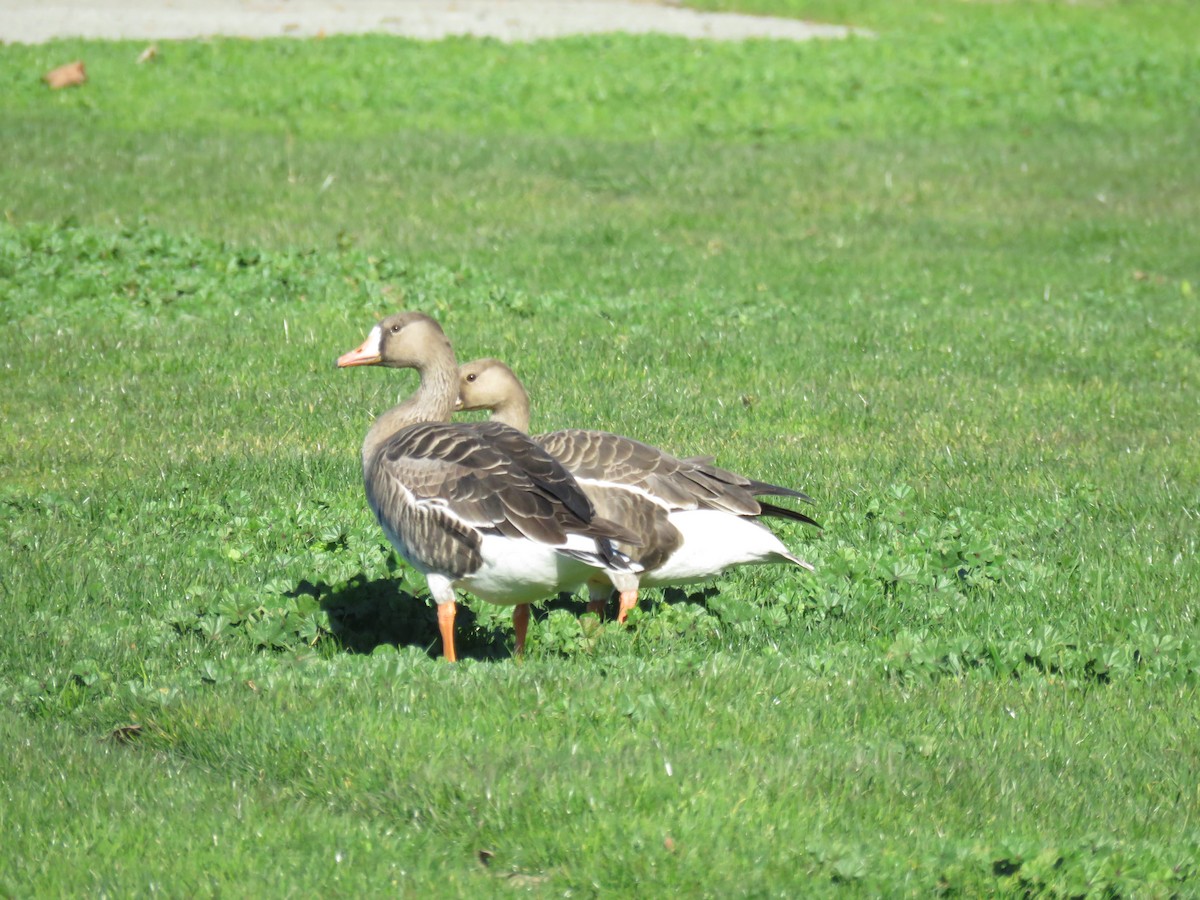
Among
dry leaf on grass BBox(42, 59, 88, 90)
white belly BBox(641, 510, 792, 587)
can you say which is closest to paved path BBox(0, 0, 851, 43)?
dry leaf on grass BBox(42, 59, 88, 90)

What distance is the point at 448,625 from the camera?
649 cm

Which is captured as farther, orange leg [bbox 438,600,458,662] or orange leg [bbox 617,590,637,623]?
orange leg [bbox 617,590,637,623]

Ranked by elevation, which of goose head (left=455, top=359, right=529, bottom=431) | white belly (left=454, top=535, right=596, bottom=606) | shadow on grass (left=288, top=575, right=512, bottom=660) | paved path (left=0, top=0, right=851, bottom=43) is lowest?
shadow on grass (left=288, top=575, right=512, bottom=660)

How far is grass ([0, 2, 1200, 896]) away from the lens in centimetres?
502

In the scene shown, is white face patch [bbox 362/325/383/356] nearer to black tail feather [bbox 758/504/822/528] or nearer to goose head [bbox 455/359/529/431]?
goose head [bbox 455/359/529/431]

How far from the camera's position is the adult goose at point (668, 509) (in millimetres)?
6727

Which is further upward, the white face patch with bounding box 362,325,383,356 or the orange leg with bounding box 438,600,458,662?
the white face patch with bounding box 362,325,383,356

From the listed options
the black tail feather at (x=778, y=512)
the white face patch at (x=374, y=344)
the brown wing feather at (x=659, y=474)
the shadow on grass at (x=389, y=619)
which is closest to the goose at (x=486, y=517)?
the brown wing feather at (x=659, y=474)

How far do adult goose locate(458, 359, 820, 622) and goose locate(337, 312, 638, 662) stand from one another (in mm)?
290

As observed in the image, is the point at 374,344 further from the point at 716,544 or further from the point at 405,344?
the point at 716,544

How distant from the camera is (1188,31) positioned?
3288 cm

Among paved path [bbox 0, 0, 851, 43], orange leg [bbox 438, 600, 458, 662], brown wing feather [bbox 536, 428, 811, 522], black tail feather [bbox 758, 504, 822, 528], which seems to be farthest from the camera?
paved path [bbox 0, 0, 851, 43]

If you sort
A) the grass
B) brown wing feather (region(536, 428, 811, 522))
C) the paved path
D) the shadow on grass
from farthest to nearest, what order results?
the paved path → the shadow on grass → brown wing feather (region(536, 428, 811, 522)) → the grass

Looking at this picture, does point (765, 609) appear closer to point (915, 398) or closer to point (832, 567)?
point (832, 567)
